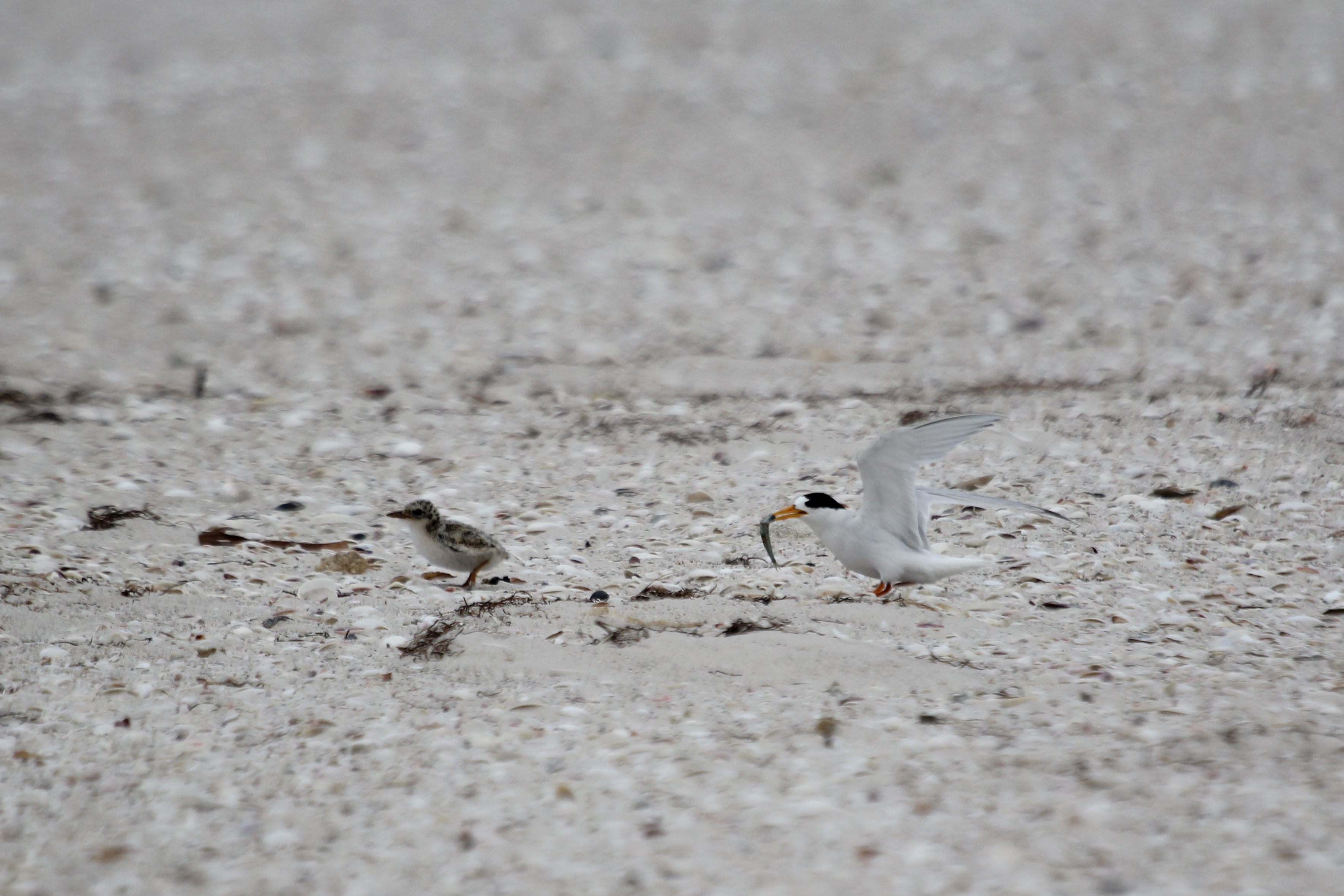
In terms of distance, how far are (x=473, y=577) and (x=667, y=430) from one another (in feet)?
8.61

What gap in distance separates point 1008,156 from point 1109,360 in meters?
5.37

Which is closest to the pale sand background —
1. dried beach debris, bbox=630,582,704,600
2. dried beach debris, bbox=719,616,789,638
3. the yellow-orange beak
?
dried beach debris, bbox=719,616,789,638

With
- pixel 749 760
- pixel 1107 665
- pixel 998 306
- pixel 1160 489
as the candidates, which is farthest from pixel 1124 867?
pixel 998 306

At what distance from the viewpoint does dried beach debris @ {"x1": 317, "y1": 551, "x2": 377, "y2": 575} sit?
218 inches

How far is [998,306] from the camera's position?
1078 centimetres

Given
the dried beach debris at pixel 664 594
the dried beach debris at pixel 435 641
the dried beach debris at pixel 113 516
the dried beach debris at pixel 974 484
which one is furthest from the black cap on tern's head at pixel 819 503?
the dried beach debris at pixel 113 516

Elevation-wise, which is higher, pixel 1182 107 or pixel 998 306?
pixel 1182 107

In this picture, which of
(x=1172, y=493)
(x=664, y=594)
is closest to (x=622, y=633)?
(x=664, y=594)

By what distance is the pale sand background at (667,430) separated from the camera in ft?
11.4

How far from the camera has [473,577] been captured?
17.8 feet

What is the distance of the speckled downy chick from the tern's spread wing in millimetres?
1550

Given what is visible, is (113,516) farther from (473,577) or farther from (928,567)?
(928,567)

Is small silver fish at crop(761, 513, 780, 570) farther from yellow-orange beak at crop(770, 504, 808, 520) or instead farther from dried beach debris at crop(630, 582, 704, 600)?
dried beach debris at crop(630, 582, 704, 600)

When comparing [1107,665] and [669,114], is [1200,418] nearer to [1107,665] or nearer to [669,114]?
[1107,665]
